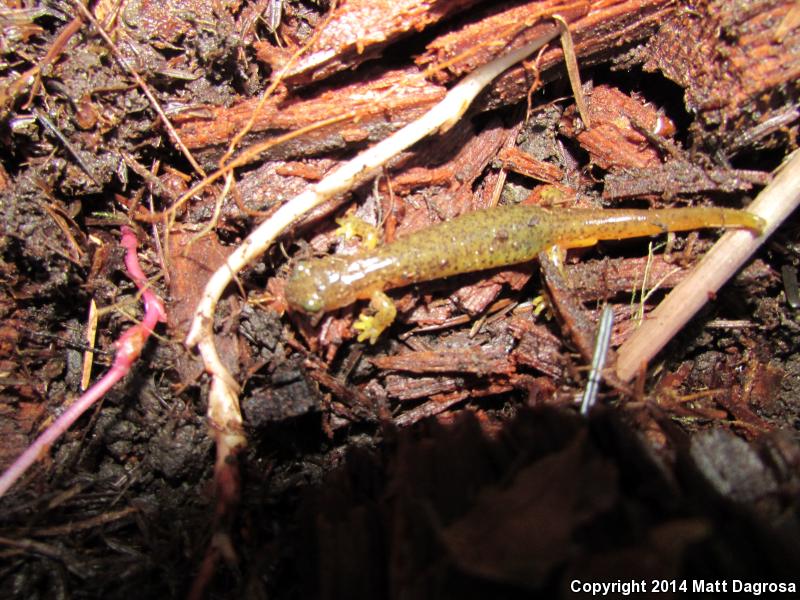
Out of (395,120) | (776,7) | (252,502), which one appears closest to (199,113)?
(395,120)

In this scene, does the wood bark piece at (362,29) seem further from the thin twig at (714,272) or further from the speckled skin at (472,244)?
the thin twig at (714,272)

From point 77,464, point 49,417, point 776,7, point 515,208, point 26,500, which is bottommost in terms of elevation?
point 26,500

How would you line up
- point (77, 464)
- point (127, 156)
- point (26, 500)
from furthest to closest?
point (127, 156)
point (77, 464)
point (26, 500)

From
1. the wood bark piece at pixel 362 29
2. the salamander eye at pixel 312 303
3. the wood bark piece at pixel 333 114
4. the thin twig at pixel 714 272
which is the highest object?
the wood bark piece at pixel 362 29

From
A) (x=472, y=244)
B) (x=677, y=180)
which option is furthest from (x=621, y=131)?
(x=472, y=244)

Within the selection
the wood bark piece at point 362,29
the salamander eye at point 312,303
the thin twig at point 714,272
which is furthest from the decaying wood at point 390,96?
the thin twig at point 714,272

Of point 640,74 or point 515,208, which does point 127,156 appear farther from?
point 640,74

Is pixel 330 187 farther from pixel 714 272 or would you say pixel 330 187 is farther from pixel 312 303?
pixel 714 272
